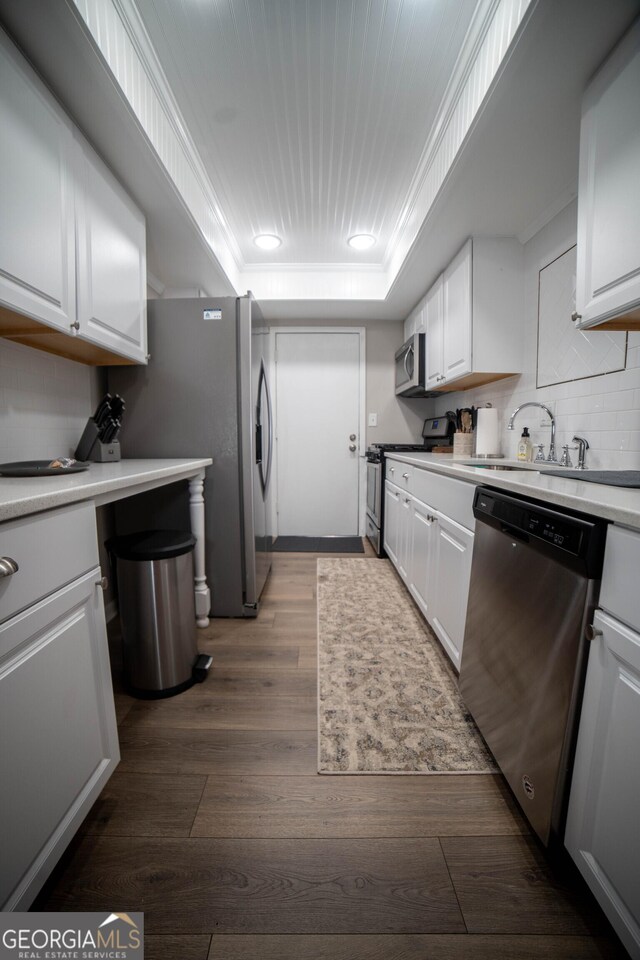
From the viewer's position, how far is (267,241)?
2.96 m

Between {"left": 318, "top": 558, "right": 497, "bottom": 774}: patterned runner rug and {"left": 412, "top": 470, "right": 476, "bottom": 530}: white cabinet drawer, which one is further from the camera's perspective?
{"left": 412, "top": 470, "right": 476, "bottom": 530}: white cabinet drawer

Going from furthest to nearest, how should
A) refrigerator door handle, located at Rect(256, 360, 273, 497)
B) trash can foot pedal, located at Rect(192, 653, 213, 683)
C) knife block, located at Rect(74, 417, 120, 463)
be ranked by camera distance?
refrigerator door handle, located at Rect(256, 360, 273, 497), knife block, located at Rect(74, 417, 120, 463), trash can foot pedal, located at Rect(192, 653, 213, 683)

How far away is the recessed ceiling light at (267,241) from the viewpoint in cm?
289

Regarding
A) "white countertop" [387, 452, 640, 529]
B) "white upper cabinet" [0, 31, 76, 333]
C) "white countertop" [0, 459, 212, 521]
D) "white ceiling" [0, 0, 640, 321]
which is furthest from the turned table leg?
"white ceiling" [0, 0, 640, 321]

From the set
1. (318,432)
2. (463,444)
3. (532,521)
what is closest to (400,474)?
(463,444)

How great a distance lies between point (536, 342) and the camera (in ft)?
6.80

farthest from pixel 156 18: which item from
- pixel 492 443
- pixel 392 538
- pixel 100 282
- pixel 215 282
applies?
pixel 392 538

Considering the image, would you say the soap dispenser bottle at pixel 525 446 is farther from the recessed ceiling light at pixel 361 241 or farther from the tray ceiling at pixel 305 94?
the recessed ceiling light at pixel 361 241

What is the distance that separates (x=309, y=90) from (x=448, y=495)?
1876 mm

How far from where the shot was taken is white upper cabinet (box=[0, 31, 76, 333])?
3.51ft

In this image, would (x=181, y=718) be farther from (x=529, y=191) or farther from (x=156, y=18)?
(x=529, y=191)

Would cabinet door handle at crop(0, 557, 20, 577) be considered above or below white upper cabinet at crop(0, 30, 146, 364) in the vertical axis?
below

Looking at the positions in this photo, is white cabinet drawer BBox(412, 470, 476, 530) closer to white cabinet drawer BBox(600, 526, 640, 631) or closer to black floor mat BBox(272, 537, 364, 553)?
white cabinet drawer BBox(600, 526, 640, 631)

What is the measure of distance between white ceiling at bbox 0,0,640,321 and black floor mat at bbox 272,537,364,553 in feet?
7.53
